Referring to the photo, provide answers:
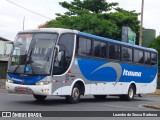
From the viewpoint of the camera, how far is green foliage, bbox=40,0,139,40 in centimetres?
4906

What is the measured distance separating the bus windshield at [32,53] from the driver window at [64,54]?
15.8 inches

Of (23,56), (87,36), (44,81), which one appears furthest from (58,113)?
(87,36)

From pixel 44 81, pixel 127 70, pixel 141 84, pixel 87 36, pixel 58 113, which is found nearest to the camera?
pixel 58 113

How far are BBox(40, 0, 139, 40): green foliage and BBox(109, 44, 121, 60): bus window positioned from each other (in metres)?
23.7

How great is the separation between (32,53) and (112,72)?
6.34m

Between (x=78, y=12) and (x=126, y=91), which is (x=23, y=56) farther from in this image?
(x=78, y=12)

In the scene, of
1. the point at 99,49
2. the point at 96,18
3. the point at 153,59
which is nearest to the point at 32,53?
the point at 99,49

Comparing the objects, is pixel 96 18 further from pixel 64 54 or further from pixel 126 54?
pixel 64 54

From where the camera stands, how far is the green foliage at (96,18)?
161 ft

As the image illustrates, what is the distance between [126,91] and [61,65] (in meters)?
7.51

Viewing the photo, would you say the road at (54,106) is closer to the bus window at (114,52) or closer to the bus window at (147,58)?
the bus window at (114,52)

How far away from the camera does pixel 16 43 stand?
20250 millimetres

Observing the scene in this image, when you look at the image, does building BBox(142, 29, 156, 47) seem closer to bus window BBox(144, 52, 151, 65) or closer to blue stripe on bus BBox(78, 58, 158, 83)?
blue stripe on bus BBox(78, 58, 158, 83)

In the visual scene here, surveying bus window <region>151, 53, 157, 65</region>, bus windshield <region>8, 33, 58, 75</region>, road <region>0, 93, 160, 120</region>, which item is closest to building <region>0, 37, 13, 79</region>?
bus window <region>151, 53, 157, 65</region>
